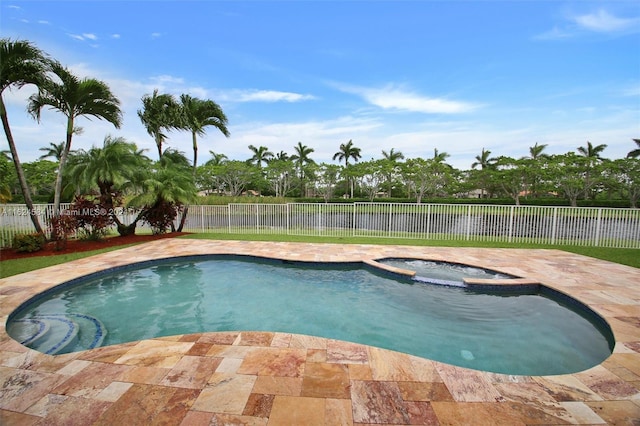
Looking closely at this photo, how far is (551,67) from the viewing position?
753 centimetres

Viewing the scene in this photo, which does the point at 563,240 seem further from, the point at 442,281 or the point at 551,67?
the point at 442,281

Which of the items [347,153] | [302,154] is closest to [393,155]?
[347,153]

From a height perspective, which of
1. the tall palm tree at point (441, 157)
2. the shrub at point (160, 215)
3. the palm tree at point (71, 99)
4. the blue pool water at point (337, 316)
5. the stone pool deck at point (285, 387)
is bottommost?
the blue pool water at point (337, 316)

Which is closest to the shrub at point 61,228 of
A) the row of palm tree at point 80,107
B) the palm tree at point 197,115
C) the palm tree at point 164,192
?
the row of palm tree at point 80,107

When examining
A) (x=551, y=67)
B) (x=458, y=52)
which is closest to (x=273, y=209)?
(x=458, y=52)

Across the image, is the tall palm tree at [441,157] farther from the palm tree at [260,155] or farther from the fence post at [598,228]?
the palm tree at [260,155]

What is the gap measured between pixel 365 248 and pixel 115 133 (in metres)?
9.36

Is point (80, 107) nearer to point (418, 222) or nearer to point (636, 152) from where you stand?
point (418, 222)

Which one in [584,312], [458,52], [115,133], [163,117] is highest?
[458,52]

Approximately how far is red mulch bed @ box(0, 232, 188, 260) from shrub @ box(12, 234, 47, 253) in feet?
0.45

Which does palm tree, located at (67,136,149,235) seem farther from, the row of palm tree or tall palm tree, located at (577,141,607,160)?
tall palm tree, located at (577,141,607,160)

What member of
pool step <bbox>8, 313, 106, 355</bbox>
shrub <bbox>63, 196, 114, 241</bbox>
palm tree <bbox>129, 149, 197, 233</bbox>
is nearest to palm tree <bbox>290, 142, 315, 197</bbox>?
palm tree <bbox>129, 149, 197, 233</bbox>

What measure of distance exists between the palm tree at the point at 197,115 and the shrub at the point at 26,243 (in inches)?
243

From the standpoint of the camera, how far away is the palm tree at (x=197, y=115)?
1112 cm
